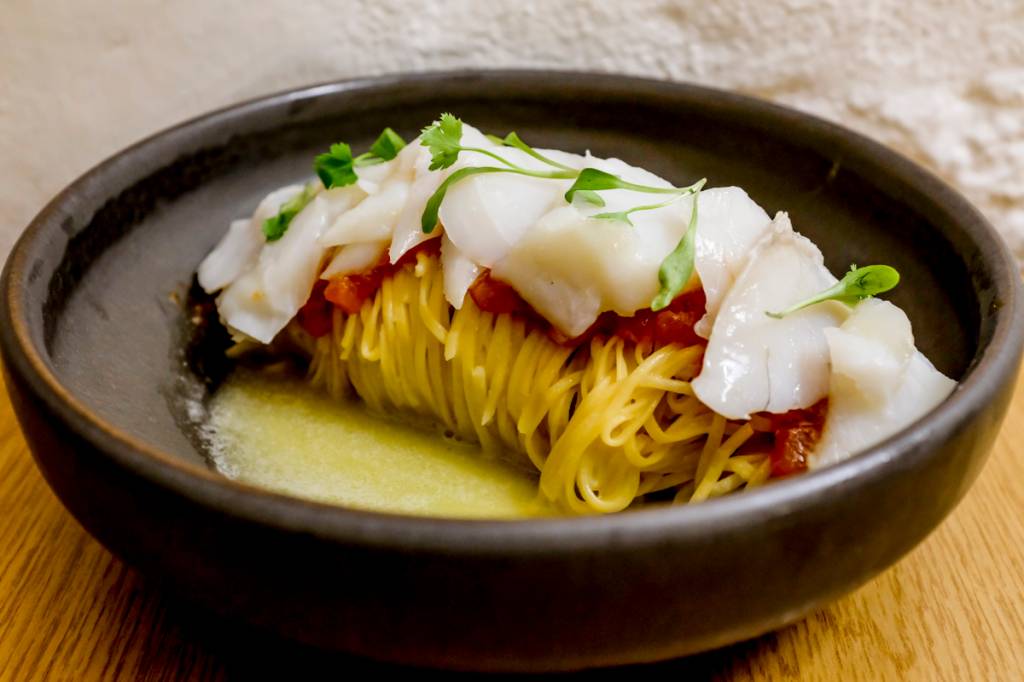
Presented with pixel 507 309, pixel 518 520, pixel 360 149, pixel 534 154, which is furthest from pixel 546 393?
pixel 360 149

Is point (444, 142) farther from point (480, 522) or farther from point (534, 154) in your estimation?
point (480, 522)

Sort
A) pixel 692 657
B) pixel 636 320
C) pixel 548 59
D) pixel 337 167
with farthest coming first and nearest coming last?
pixel 548 59, pixel 337 167, pixel 636 320, pixel 692 657

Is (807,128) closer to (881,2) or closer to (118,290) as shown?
(881,2)

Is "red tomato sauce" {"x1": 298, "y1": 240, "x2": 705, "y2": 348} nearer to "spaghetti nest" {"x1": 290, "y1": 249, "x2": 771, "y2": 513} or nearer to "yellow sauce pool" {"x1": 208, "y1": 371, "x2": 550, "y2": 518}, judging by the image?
"spaghetti nest" {"x1": 290, "y1": 249, "x2": 771, "y2": 513}

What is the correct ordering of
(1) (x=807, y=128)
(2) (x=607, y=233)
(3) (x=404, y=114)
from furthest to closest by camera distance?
(3) (x=404, y=114), (1) (x=807, y=128), (2) (x=607, y=233)

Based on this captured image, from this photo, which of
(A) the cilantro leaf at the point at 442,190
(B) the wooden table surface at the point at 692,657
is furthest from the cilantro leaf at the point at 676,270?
(B) the wooden table surface at the point at 692,657

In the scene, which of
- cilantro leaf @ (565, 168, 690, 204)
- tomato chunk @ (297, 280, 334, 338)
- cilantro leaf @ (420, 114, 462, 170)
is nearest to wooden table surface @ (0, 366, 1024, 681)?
tomato chunk @ (297, 280, 334, 338)

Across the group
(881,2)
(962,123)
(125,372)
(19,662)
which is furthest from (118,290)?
(962,123)
